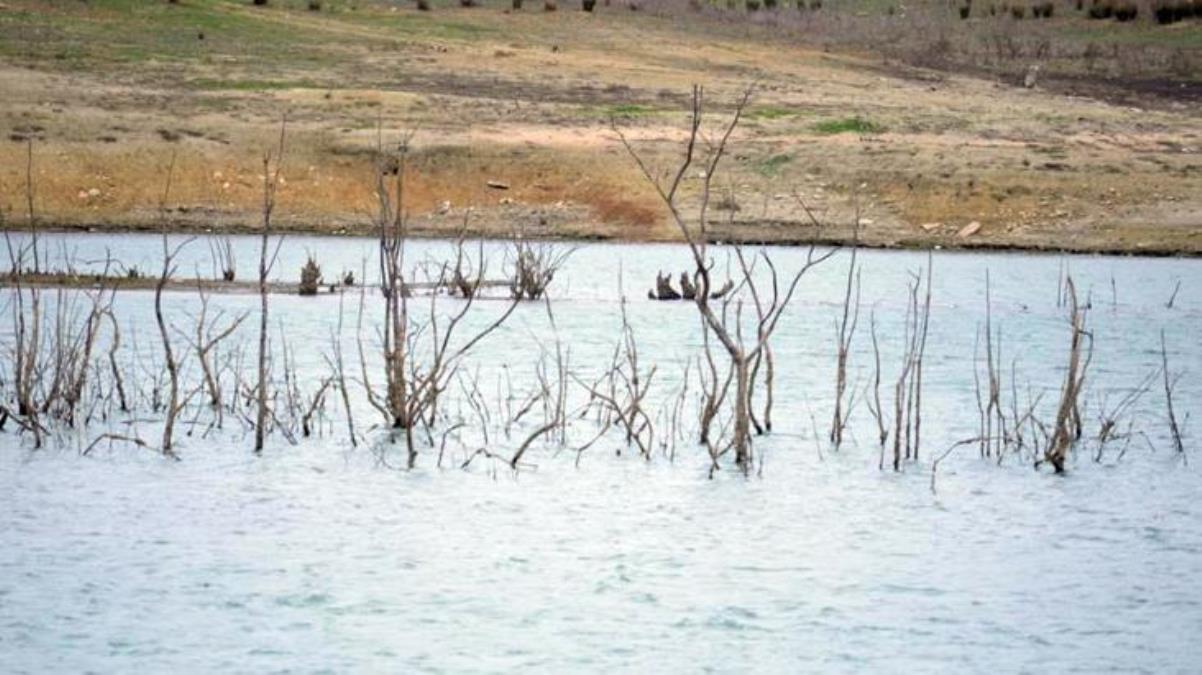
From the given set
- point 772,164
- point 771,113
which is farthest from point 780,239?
point 771,113

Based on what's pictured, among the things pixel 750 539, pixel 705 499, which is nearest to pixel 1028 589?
pixel 750 539

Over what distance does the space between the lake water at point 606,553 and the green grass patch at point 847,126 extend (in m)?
17.3

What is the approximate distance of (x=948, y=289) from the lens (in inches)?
1059

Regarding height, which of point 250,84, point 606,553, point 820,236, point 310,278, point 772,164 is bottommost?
point 606,553

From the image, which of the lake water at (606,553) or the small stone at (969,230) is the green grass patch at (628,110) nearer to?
the small stone at (969,230)

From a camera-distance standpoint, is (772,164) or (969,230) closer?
(969,230)

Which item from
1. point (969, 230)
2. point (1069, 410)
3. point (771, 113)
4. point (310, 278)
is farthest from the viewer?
point (771, 113)

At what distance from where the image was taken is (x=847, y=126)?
36375 mm

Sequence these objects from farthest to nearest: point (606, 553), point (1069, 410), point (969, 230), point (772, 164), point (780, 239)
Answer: point (772, 164) < point (969, 230) < point (780, 239) < point (1069, 410) < point (606, 553)

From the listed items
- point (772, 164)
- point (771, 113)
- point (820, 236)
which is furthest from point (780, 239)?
point (771, 113)

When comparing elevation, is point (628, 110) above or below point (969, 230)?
above

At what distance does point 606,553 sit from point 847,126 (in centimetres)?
2450

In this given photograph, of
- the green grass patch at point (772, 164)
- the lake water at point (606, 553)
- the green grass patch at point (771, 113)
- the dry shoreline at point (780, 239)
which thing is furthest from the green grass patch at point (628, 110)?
the lake water at point (606, 553)

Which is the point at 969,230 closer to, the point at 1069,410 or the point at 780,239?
the point at 780,239
